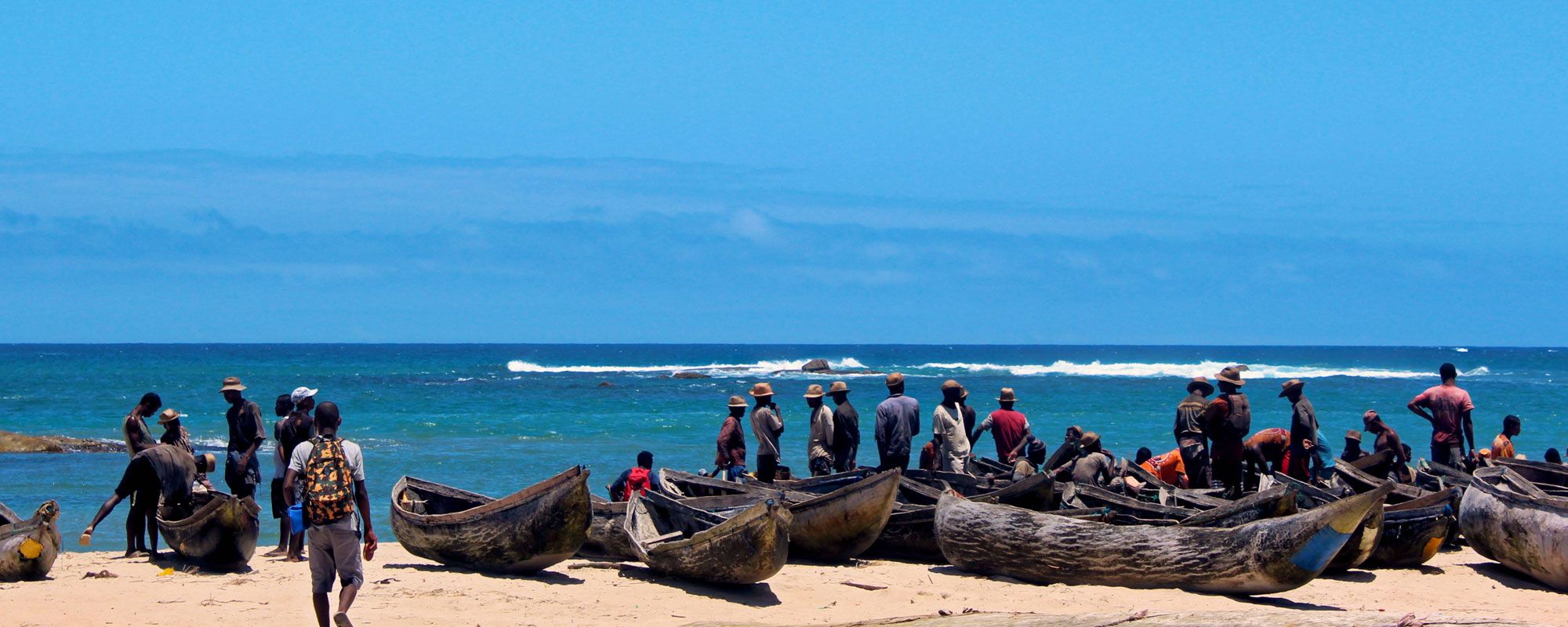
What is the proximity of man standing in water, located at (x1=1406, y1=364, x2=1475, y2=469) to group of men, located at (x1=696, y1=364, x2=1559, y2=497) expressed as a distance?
0.01 m

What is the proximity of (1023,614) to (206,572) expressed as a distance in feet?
→ 21.2

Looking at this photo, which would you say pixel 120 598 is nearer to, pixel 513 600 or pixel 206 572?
pixel 206 572

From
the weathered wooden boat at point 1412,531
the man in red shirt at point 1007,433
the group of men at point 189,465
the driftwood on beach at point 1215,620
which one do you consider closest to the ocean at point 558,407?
the group of men at point 189,465

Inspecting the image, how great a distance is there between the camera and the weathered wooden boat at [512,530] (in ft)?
32.1

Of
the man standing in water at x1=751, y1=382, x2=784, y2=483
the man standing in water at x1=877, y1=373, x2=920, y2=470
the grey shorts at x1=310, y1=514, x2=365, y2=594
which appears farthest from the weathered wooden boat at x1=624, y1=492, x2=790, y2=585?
the grey shorts at x1=310, y1=514, x2=365, y2=594

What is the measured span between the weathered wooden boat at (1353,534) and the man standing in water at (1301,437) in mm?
1321

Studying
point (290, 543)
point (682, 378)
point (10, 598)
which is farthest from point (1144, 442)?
point (682, 378)

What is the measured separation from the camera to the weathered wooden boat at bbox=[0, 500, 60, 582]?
965 centimetres

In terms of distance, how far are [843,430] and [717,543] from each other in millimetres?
3661

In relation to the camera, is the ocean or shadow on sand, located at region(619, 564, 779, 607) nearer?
shadow on sand, located at region(619, 564, 779, 607)

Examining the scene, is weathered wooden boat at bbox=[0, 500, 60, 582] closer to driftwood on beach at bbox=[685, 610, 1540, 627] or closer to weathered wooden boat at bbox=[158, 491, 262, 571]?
weathered wooden boat at bbox=[158, 491, 262, 571]

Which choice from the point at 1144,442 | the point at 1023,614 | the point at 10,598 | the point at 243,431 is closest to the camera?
the point at 1023,614

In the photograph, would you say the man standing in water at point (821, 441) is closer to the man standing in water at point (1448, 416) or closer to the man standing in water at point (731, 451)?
the man standing in water at point (731, 451)

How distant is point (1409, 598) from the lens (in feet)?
32.3
